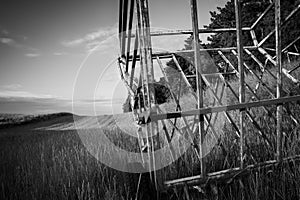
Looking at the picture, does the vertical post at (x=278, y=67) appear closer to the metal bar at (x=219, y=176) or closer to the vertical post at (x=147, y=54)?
the metal bar at (x=219, y=176)

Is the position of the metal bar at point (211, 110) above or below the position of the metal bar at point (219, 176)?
above

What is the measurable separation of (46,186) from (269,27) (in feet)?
33.6

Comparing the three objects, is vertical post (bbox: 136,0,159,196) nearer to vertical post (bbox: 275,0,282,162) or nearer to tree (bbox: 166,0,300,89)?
vertical post (bbox: 275,0,282,162)

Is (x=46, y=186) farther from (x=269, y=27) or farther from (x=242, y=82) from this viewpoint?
(x=269, y=27)

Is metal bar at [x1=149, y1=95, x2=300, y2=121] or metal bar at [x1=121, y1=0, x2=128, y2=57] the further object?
metal bar at [x1=121, y1=0, x2=128, y2=57]

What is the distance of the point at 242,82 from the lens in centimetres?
131

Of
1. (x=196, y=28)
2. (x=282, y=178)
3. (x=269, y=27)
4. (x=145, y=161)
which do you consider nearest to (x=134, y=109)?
(x=145, y=161)

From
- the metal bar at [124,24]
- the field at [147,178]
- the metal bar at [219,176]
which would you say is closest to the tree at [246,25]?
the metal bar at [124,24]

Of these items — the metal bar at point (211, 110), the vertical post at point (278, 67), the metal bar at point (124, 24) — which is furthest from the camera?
the metal bar at point (124, 24)

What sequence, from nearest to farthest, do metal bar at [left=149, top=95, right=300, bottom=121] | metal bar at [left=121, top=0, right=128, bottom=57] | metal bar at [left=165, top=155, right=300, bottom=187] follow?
metal bar at [left=149, top=95, right=300, bottom=121] < metal bar at [left=165, top=155, right=300, bottom=187] < metal bar at [left=121, top=0, right=128, bottom=57]

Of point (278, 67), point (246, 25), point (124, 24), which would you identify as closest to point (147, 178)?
point (278, 67)

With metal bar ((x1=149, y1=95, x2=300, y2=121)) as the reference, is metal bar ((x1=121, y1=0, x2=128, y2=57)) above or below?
above

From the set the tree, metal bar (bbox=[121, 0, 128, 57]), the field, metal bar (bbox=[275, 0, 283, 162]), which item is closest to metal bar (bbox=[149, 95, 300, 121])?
metal bar (bbox=[275, 0, 283, 162])

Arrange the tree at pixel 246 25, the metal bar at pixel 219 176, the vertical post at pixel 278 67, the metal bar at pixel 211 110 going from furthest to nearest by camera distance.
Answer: the tree at pixel 246 25
the vertical post at pixel 278 67
the metal bar at pixel 219 176
the metal bar at pixel 211 110
